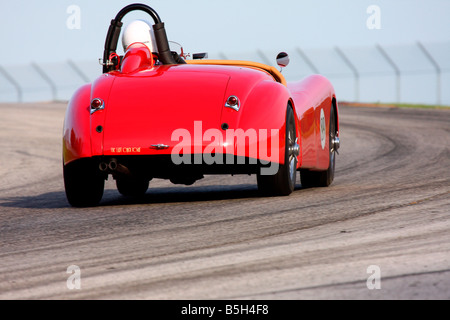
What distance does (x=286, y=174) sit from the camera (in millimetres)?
7711

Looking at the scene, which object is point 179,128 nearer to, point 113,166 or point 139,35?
point 113,166

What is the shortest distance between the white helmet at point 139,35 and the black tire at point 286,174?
162cm

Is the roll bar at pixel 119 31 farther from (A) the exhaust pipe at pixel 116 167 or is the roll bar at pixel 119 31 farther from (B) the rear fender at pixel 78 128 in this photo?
(A) the exhaust pipe at pixel 116 167

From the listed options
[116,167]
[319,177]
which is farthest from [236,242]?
[319,177]

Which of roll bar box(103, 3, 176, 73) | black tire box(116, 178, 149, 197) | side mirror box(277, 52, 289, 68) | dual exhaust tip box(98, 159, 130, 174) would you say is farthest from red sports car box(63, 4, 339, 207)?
black tire box(116, 178, 149, 197)

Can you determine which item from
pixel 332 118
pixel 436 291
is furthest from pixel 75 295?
pixel 332 118

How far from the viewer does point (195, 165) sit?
7.32 m

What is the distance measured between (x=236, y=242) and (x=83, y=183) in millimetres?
2755

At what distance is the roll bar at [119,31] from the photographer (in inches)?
338

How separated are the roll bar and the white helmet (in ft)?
0.42

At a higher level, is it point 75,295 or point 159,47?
point 159,47

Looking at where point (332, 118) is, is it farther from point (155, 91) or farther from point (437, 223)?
point (437, 223)

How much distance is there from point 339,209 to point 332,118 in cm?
352

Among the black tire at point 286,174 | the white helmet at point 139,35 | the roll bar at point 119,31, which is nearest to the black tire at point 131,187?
the roll bar at point 119,31
